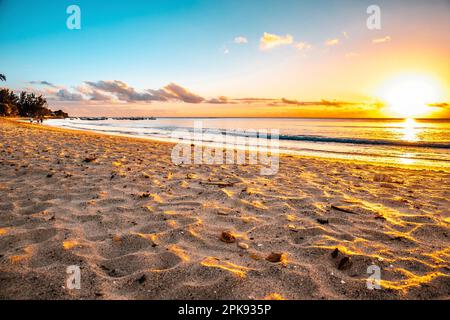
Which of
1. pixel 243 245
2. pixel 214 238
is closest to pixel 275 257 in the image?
pixel 243 245

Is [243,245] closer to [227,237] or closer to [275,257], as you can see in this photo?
Answer: [227,237]

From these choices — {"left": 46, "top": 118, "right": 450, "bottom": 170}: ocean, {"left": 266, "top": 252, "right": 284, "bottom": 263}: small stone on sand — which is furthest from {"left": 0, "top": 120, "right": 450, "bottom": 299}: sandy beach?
{"left": 46, "top": 118, "right": 450, "bottom": 170}: ocean

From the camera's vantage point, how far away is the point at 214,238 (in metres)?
3.26

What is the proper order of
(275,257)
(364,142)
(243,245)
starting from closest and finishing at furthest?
(275,257)
(243,245)
(364,142)

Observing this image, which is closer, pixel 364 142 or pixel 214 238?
pixel 214 238

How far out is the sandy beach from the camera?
2316 millimetres

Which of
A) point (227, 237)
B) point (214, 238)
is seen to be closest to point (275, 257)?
point (227, 237)

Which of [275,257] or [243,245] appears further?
[243,245]

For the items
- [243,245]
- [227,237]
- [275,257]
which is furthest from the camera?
[227,237]

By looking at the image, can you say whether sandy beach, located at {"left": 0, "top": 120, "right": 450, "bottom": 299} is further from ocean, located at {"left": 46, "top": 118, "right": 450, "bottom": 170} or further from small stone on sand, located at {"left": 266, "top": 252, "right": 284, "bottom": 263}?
ocean, located at {"left": 46, "top": 118, "right": 450, "bottom": 170}

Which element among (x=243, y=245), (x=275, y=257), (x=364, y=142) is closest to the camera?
(x=275, y=257)

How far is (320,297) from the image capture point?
222cm

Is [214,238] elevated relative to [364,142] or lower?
lower
